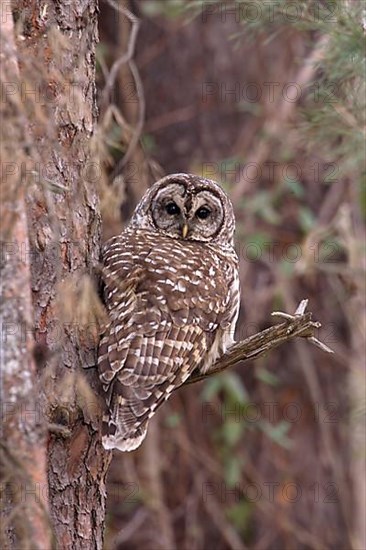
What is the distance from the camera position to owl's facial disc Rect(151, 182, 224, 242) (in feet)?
13.3

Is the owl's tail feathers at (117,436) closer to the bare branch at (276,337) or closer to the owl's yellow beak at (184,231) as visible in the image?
the bare branch at (276,337)

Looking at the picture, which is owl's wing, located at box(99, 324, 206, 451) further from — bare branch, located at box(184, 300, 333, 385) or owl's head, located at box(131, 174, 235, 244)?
owl's head, located at box(131, 174, 235, 244)

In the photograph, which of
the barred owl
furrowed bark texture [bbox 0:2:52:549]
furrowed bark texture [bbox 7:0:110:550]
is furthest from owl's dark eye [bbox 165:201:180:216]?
furrowed bark texture [bbox 0:2:52:549]

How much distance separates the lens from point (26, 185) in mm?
2338

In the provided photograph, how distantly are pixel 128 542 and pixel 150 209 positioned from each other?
2.84m

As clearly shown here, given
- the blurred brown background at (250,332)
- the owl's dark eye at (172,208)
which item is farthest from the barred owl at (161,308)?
the blurred brown background at (250,332)

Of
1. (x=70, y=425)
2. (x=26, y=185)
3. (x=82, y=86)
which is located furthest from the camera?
(x=82, y=86)

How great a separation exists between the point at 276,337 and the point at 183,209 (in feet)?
3.16

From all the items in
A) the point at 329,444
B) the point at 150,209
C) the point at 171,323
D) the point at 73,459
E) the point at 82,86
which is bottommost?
the point at 329,444

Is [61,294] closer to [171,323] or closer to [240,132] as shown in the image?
[171,323]

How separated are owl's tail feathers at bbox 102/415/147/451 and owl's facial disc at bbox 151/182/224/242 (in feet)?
3.54

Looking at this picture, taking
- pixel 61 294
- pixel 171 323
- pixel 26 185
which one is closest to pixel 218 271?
pixel 171 323

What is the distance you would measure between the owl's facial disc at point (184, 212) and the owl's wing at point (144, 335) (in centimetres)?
48

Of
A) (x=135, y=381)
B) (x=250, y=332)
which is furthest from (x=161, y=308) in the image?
(x=250, y=332)
